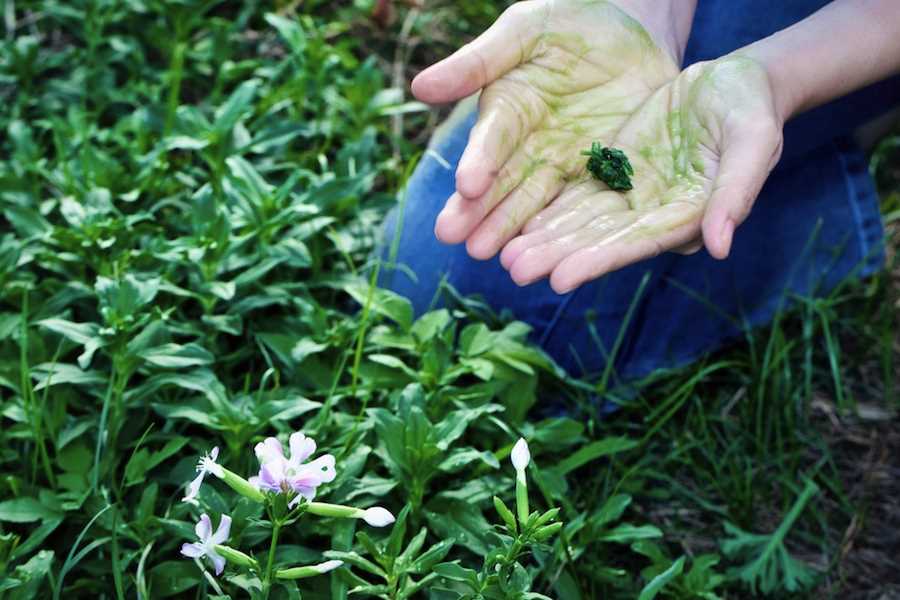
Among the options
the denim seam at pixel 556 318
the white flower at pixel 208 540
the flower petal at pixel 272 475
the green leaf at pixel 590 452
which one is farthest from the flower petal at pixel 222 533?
the denim seam at pixel 556 318

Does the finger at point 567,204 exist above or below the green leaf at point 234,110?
above

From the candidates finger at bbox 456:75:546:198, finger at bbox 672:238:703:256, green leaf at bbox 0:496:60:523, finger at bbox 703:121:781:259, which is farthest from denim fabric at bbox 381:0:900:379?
green leaf at bbox 0:496:60:523

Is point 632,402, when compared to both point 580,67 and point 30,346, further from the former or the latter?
point 30,346

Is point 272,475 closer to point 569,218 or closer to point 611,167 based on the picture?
point 569,218

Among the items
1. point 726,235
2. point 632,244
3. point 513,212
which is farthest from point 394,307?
point 726,235

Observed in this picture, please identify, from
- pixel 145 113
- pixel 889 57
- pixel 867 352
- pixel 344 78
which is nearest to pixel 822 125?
pixel 889 57

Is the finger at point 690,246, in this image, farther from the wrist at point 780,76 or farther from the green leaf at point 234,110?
the green leaf at point 234,110
